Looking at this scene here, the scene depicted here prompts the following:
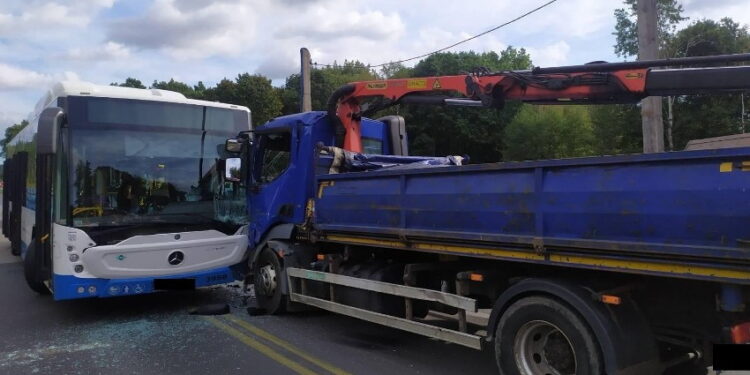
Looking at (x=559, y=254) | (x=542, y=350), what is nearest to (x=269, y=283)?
(x=542, y=350)

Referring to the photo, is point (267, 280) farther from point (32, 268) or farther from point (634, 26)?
point (634, 26)

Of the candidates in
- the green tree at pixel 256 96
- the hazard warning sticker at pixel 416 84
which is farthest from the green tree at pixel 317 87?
the hazard warning sticker at pixel 416 84

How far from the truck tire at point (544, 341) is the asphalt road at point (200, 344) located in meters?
0.97

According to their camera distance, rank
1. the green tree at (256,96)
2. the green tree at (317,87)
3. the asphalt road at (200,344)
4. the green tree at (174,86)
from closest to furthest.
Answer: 1. the asphalt road at (200,344)
2. the green tree at (256,96)
3. the green tree at (317,87)
4. the green tree at (174,86)

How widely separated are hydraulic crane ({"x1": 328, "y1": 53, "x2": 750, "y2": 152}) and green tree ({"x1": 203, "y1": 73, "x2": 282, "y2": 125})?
33.9m

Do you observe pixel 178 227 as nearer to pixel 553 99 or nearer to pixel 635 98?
pixel 553 99

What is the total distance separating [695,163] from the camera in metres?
3.43

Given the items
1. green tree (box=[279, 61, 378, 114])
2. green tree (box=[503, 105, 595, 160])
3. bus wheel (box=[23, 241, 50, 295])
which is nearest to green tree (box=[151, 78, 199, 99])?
green tree (box=[279, 61, 378, 114])

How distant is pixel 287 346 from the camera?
20.1ft

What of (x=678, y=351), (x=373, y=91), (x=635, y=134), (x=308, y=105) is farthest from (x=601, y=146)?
(x=678, y=351)

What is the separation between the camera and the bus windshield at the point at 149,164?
6.95m

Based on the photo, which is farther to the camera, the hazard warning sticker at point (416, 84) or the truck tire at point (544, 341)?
the hazard warning sticker at point (416, 84)

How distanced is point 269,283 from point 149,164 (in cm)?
220

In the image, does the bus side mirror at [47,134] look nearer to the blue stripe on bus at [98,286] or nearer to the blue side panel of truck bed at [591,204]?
the blue stripe on bus at [98,286]
